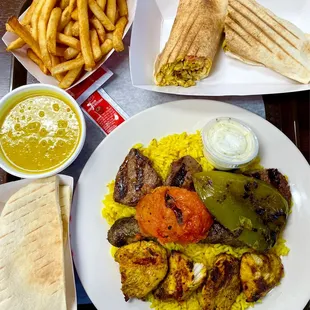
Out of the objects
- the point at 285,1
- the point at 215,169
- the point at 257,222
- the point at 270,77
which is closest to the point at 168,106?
the point at 215,169

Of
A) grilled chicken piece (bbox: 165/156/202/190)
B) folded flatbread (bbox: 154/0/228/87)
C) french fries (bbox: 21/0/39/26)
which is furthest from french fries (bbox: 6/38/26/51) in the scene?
grilled chicken piece (bbox: 165/156/202/190)

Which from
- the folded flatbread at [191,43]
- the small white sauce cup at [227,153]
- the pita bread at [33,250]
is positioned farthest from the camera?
the folded flatbread at [191,43]

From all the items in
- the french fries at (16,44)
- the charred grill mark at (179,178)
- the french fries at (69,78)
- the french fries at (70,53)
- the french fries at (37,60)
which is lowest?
the charred grill mark at (179,178)

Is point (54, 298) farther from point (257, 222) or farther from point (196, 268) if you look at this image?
point (257, 222)

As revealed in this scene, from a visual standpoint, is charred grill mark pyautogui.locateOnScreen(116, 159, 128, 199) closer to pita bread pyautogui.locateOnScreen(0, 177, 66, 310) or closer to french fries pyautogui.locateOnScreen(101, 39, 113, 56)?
pita bread pyautogui.locateOnScreen(0, 177, 66, 310)

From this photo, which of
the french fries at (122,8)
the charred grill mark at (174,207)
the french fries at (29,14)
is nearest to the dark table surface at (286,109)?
the french fries at (29,14)

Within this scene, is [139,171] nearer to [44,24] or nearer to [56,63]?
[56,63]

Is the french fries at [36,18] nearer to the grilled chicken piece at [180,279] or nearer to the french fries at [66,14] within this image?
the french fries at [66,14]

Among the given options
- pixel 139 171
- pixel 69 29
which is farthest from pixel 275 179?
pixel 69 29
